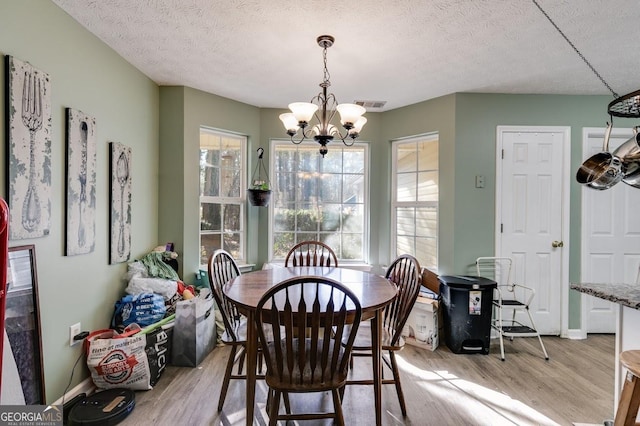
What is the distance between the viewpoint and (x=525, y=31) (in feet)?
6.87

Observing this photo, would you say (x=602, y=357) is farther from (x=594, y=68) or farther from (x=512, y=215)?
(x=594, y=68)

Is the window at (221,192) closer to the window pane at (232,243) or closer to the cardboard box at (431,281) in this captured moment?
the window pane at (232,243)

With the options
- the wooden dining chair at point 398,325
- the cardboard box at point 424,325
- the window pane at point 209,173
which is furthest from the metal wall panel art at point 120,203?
the cardboard box at point 424,325

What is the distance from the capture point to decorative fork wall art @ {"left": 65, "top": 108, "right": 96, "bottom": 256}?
1970 mm

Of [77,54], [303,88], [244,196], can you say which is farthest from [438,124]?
[77,54]

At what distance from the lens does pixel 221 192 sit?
3490mm

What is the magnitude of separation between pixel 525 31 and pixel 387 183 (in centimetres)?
198

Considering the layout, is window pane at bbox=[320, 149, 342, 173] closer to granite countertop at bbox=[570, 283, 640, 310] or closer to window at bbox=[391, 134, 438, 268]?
window at bbox=[391, 134, 438, 268]

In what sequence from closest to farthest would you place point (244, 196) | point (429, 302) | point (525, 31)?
1. point (525, 31)
2. point (429, 302)
3. point (244, 196)

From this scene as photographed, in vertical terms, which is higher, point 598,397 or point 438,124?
point 438,124

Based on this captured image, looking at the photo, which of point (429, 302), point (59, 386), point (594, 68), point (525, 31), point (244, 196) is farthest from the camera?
point (244, 196)

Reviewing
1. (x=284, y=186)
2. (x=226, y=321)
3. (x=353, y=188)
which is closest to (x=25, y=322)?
(x=226, y=321)

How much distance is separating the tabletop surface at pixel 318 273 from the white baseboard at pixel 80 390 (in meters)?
1.20

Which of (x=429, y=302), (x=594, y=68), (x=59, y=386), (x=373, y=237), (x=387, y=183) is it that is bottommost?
(x=59, y=386)
